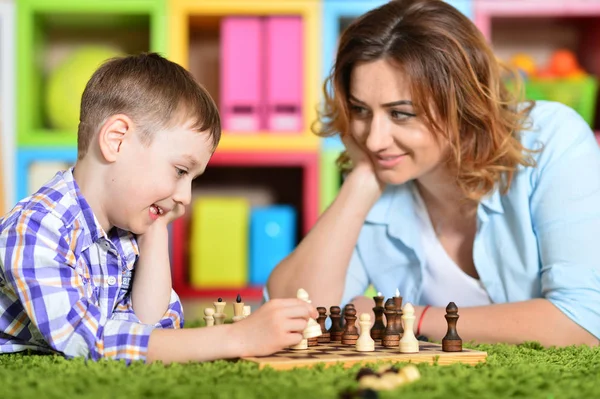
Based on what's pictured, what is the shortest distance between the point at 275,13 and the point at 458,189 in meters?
1.39

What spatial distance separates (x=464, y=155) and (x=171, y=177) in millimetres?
792

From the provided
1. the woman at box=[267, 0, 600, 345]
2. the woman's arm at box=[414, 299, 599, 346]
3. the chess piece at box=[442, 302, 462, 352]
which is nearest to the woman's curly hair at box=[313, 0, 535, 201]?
the woman at box=[267, 0, 600, 345]

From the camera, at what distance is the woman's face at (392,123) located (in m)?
1.75

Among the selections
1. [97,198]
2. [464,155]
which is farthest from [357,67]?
[97,198]

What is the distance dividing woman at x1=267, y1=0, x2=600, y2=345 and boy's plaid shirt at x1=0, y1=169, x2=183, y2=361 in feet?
2.10

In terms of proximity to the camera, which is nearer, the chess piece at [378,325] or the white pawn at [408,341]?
the white pawn at [408,341]

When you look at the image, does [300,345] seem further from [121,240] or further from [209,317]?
[121,240]

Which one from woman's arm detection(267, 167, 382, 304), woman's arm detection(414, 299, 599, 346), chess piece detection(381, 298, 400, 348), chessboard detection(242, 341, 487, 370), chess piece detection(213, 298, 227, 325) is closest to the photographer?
chessboard detection(242, 341, 487, 370)

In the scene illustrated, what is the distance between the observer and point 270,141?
3055 mm

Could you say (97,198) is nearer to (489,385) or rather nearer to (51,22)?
(489,385)

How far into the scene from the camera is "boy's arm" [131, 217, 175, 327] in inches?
57.9

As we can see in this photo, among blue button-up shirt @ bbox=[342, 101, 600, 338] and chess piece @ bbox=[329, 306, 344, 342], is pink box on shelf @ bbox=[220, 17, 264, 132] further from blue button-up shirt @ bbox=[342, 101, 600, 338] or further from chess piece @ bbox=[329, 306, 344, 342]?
chess piece @ bbox=[329, 306, 344, 342]

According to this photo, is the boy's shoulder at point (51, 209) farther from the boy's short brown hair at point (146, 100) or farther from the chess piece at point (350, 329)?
the chess piece at point (350, 329)

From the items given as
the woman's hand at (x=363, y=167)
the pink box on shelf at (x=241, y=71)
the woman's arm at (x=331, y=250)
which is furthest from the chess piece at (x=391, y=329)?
the pink box on shelf at (x=241, y=71)
